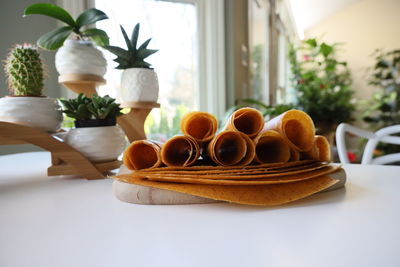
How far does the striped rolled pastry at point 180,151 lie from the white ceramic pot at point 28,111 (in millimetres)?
286

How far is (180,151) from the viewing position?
41cm

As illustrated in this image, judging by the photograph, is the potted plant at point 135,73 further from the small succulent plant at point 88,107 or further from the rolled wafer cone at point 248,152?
the rolled wafer cone at point 248,152

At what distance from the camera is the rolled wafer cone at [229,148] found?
0.37 meters

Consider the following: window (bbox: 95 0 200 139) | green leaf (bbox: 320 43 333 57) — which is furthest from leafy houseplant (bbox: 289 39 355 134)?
window (bbox: 95 0 200 139)

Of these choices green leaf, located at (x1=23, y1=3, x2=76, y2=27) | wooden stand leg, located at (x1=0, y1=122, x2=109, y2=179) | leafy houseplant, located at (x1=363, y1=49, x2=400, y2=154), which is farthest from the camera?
leafy houseplant, located at (x1=363, y1=49, x2=400, y2=154)

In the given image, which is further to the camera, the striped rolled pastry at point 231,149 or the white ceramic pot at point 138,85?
the white ceramic pot at point 138,85

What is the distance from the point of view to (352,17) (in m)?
4.99

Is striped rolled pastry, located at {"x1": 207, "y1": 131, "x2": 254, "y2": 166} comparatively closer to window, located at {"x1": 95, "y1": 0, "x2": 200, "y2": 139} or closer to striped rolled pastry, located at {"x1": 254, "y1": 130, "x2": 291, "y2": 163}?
striped rolled pastry, located at {"x1": 254, "y1": 130, "x2": 291, "y2": 163}

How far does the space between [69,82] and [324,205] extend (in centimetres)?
59

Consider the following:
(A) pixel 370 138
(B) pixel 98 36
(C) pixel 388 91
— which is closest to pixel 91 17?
(B) pixel 98 36

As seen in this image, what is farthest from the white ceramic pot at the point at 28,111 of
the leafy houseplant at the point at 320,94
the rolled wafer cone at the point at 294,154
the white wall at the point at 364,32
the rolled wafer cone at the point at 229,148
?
the white wall at the point at 364,32

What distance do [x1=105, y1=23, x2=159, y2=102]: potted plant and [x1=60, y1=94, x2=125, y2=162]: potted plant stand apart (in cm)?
12

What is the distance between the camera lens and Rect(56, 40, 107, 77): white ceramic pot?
0.59 m

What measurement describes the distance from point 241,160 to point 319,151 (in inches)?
5.8
